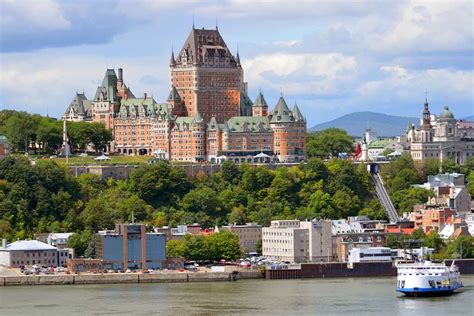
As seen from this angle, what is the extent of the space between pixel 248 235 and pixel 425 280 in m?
28.0

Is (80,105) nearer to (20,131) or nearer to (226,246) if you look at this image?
(20,131)

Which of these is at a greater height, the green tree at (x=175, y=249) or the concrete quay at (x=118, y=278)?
the green tree at (x=175, y=249)

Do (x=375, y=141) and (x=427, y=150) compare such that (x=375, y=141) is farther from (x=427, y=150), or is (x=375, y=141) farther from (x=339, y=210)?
(x=339, y=210)

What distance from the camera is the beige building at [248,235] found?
128 meters

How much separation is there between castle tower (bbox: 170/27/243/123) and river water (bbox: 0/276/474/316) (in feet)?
157

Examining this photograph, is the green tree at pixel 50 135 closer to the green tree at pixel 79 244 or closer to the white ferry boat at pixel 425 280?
the green tree at pixel 79 244

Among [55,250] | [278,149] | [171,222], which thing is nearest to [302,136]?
[278,149]

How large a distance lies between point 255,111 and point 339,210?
22371 millimetres

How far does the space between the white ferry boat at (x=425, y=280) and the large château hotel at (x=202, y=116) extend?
51.3m

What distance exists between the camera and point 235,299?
98688 millimetres

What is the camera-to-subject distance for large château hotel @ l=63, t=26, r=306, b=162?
15488 cm

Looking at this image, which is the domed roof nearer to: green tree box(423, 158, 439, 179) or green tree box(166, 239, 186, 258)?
green tree box(423, 158, 439, 179)

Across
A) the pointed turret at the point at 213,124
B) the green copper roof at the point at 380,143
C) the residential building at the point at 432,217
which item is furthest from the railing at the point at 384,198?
the green copper roof at the point at 380,143

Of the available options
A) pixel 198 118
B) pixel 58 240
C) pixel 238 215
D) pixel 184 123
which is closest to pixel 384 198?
pixel 238 215
